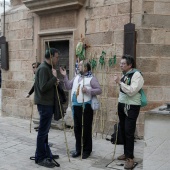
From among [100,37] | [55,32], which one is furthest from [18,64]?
[100,37]

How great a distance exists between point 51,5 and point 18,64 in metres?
2.11

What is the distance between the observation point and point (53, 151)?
5055mm

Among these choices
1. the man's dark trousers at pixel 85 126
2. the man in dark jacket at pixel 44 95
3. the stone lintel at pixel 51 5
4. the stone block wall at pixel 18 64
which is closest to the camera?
the man in dark jacket at pixel 44 95

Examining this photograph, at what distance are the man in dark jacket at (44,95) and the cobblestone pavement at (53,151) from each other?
0.29 metres

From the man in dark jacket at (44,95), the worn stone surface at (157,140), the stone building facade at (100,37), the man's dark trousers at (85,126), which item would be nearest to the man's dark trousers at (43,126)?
the man in dark jacket at (44,95)

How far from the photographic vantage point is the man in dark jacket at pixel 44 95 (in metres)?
4.09

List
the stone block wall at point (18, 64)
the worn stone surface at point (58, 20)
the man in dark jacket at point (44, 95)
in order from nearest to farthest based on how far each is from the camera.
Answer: the man in dark jacket at point (44, 95) → the worn stone surface at point (58, 20) → the stone block wall at point (18, 64)

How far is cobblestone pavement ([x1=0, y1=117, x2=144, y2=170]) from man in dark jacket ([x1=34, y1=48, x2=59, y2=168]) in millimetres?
287

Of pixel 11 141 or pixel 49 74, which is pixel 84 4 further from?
pixel 11 141

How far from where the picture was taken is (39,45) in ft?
24.2

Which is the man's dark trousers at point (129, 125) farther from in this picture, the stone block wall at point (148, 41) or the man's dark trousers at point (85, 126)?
the stone block wall at point (148, 41)

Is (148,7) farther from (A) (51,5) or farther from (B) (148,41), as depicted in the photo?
(A) (51,5)

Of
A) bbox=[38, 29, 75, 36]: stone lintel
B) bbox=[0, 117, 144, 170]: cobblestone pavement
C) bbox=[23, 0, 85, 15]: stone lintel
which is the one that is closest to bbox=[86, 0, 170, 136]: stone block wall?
bbox=[23, 0, 85, 15]: stone lintel

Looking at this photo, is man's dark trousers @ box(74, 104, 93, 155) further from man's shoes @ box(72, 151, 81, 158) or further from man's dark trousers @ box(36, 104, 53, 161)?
man's dark trousers @ box(36, 104, 53, 161)
